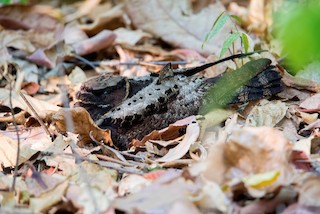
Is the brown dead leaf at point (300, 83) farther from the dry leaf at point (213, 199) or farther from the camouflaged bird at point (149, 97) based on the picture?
the dry leaf at point (213, 199)

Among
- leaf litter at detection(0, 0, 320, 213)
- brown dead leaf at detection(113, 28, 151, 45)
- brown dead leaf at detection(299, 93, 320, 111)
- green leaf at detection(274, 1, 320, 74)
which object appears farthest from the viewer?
brown dead leaf at detection(113, 28, 151, 45)

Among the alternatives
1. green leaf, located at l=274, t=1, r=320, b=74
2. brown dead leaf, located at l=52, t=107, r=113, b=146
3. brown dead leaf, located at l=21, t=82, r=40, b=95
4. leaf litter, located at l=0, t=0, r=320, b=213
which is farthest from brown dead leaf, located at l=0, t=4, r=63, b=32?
green leaf, located at l=274, t=1, r=320, b=74

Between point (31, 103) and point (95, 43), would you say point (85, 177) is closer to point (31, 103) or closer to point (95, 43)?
point (31, 103)

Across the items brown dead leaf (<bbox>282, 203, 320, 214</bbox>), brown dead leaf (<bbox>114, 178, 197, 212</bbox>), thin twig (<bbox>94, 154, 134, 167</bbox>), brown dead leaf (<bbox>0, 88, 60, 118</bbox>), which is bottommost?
brown dead leaf (<bbox>0, 88, 60, 118</bbox>)

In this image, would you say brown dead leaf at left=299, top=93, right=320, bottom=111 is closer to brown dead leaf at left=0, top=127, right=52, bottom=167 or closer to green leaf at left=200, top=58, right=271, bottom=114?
green leaf at left=200, top=58, right=271, bottom=114

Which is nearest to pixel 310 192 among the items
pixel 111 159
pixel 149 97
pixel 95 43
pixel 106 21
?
pixel 111 159

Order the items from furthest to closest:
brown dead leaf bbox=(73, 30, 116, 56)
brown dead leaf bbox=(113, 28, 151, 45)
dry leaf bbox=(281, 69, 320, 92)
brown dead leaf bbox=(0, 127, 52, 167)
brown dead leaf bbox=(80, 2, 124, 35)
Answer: brown dead leaf bbox=(80, 2, 124, 35) → brown dead leaf bbox=(113, 28, 151, 45) → brown dead leaf bbox=(73, 30, 116, 56) → dry leaf bbox=(281, 69, 320, 92) → brown dead leaf bbox=(0, 127, 52, 167)
